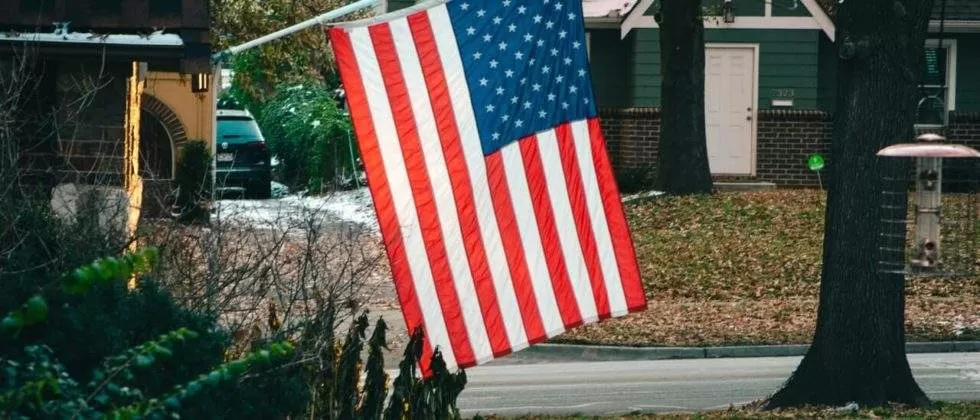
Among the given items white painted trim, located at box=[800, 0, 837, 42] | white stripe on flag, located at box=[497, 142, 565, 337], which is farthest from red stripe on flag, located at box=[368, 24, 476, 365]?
white painted trim, located at box=[800, 0, 837, 42]

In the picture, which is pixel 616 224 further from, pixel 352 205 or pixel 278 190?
pixel 278 190

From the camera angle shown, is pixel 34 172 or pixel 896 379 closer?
pixel 34 172

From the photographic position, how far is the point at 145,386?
5.94 meters

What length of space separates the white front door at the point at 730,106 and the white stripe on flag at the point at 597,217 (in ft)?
69.6

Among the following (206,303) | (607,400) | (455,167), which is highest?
(455,167)

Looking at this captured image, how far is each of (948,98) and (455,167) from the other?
23934 mm

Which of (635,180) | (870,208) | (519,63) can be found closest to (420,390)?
(519,63)

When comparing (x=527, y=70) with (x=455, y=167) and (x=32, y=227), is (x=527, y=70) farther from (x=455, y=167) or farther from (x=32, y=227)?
(x=32, y=227)

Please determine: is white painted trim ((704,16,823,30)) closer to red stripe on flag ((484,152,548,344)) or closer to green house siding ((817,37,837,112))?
green house siding ((817,37,837,112))

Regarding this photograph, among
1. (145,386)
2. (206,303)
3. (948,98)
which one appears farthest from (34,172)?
(948,98)

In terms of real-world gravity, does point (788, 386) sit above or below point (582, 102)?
below

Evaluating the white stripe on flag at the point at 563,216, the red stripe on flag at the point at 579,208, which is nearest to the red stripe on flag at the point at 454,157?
the white stripe on flag at the point at 563,216

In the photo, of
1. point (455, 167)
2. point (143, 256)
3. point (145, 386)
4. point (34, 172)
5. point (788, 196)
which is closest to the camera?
point (143, 256)

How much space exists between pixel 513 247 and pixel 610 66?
22.6 metres
